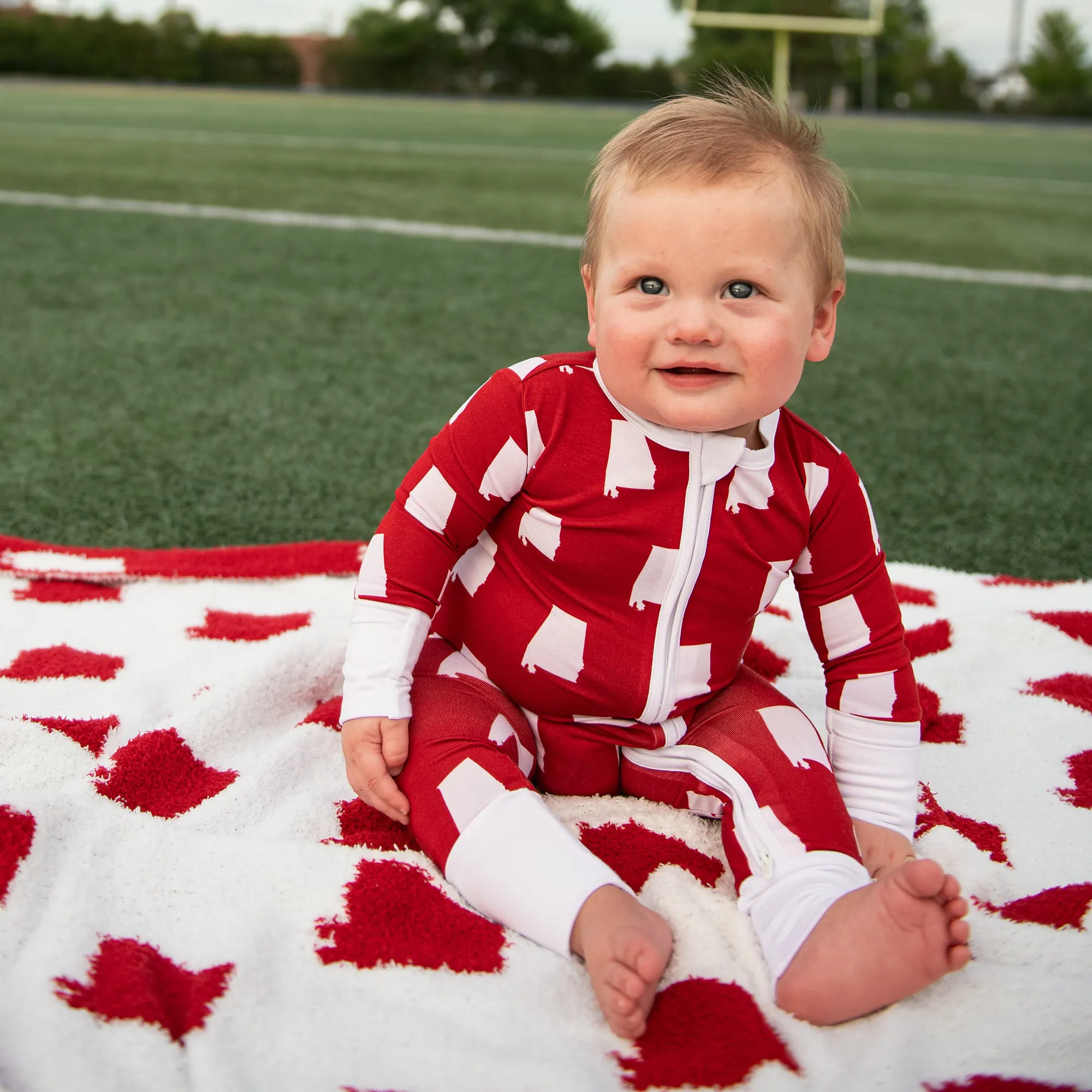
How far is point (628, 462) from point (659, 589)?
0.45 ft

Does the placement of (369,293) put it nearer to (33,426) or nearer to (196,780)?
(33,426)

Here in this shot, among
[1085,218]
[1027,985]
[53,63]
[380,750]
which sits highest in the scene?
[53,63]

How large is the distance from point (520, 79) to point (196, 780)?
40.9 m

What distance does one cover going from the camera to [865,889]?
0.99 m

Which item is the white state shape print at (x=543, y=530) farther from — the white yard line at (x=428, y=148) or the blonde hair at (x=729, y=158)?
the white yard line at (x=428, y=148)

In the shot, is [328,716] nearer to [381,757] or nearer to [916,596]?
[381,757]

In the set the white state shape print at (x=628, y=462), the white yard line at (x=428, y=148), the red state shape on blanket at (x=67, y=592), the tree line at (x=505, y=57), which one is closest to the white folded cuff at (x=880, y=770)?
the white state shape print at (x=628, y=462)

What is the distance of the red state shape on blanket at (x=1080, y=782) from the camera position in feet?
4.50

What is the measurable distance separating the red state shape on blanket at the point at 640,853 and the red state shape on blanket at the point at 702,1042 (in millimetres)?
170

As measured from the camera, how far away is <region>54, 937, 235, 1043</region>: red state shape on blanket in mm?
933

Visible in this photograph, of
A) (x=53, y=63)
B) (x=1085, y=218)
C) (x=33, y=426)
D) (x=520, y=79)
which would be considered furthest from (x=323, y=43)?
(x=33, y=426)

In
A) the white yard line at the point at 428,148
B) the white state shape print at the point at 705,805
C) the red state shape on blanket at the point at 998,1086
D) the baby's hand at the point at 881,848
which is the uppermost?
the white yard line at the point at 428,148

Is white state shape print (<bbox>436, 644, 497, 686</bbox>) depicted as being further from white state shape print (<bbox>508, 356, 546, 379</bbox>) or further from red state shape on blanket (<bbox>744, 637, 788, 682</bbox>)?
red state shape on blanket (<bbox>744, 637, 788, 682</bbox>)

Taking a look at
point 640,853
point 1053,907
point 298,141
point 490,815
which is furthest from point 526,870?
point 298,141
